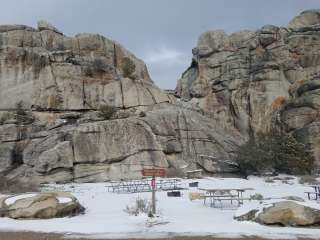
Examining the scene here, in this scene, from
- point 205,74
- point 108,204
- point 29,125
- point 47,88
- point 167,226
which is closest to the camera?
point 167,226

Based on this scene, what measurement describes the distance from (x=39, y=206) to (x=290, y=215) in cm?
940

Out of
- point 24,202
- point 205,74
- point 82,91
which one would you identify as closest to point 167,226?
point 24,202

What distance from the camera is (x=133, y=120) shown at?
36.5 metres

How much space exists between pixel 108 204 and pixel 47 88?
85.6 feet

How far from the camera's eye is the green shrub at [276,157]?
1298 inches

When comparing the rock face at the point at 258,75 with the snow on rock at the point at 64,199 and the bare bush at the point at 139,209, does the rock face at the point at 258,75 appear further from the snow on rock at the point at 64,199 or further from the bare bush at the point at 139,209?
the snow on rock at the point at 64,199

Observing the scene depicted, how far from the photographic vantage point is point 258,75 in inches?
1864

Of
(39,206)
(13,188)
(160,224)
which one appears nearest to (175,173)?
(13,188)

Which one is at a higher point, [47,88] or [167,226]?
[47,88]

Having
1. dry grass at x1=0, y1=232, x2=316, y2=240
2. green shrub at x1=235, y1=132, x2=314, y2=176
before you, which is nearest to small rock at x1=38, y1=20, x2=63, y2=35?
Answer: green shrub at x1=235, y1=132, x2=314, y2=176

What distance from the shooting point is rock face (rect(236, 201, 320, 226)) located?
12641 mm

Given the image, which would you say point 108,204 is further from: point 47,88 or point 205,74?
point 205,74

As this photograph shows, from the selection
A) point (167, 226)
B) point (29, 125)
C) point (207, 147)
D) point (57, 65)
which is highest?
point (57, 65)

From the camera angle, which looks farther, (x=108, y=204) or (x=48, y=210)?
(x=108, y=204)
